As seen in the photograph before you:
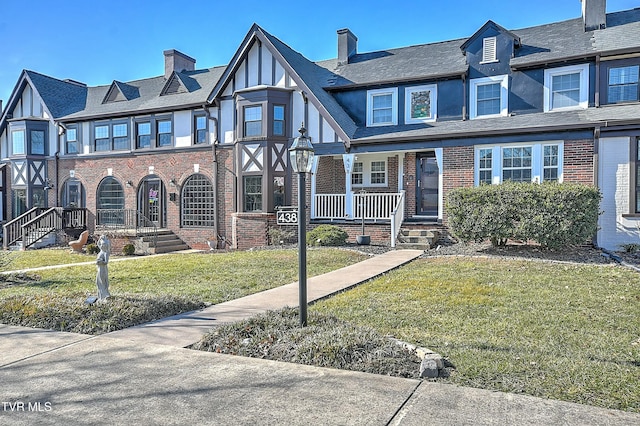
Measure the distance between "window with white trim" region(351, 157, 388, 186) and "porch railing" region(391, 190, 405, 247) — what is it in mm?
2457

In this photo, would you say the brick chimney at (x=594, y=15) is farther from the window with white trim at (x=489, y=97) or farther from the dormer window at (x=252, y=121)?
the dormer window at (x=252, y=121)

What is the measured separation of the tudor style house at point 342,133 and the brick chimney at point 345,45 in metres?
0.05

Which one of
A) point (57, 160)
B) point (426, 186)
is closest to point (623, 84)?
point (426, 186)

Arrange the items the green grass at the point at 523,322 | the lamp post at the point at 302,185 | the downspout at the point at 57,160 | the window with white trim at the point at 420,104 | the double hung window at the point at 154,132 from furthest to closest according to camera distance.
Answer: the downspout at the point at 57,160
the double hung window at the point at 154,132
the window with white trim at the point at 420,104
the lamp post at the point at 302,185
the green grass at the point at 523,322

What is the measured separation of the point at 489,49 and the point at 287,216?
9065mm

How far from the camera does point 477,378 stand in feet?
13.5

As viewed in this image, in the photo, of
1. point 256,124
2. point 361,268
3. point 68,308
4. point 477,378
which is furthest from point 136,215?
point 477,378

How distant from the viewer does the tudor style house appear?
46.0 ft

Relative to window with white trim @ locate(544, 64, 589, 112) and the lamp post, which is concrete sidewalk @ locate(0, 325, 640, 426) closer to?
the lamp post

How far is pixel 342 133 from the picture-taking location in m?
16.2

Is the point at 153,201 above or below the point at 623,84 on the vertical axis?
below

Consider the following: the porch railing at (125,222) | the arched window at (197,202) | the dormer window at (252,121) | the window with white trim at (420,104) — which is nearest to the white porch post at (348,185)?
the window with white trim at (420,104)

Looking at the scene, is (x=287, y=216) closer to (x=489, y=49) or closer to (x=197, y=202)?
(x=197, y=202)

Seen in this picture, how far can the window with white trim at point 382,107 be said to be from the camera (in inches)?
678
